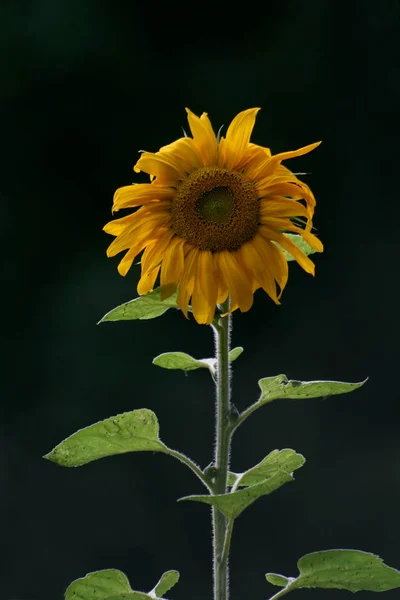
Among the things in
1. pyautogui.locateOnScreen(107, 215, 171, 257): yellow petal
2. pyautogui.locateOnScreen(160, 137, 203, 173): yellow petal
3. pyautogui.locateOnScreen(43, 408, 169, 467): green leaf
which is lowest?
pyautogui.locateOnScreen(43, 408, 169, 467): green leaf

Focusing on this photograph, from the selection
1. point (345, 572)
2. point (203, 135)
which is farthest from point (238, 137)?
point (345, 572)

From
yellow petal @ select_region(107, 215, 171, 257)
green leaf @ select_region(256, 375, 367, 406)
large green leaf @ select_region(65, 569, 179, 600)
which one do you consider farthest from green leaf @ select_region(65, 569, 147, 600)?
yellow petal @ select_region(107, 215, 171, 257)

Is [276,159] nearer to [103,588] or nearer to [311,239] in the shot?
[311,239]

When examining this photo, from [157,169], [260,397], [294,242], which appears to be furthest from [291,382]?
[157,169]

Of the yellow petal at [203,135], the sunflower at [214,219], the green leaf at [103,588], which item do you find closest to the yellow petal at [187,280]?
the sunflower at [214,219]

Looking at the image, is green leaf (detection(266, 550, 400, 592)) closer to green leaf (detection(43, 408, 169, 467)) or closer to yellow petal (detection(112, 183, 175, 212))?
green leaf (detection(43, 408, 169, 467))

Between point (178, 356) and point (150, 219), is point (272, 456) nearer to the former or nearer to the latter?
point (178, 356)

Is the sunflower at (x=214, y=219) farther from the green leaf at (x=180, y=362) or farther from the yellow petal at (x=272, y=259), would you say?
the green leaf at (x=180, y=362)
